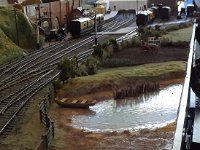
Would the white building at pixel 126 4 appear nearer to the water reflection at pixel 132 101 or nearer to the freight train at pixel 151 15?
the freight train at pixel 151 15

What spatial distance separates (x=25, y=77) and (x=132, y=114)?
8.83 m

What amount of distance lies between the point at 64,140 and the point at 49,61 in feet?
50.4

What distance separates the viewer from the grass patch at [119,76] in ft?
80.8

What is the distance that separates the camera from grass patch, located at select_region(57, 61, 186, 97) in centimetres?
2462

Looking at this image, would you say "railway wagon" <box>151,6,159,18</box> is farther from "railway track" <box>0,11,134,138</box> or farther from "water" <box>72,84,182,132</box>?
"water" <box>72,84,182,132</box>

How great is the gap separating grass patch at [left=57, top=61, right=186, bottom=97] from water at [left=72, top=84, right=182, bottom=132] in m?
2.30

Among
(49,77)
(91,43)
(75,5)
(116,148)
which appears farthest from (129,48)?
(75,5)

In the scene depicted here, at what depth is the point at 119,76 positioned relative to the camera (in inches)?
1068

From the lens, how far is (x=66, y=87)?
80.3 ft

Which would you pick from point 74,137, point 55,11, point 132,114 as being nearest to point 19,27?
point 55,11

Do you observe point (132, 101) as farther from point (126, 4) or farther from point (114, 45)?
point (126, 4)

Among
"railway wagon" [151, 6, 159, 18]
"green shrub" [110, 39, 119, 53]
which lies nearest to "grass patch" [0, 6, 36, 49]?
"green shrub" [110, 39, 119, 53]

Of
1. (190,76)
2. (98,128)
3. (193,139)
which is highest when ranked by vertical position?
(190,76)

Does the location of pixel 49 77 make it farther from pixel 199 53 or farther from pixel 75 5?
pixel 75 5
